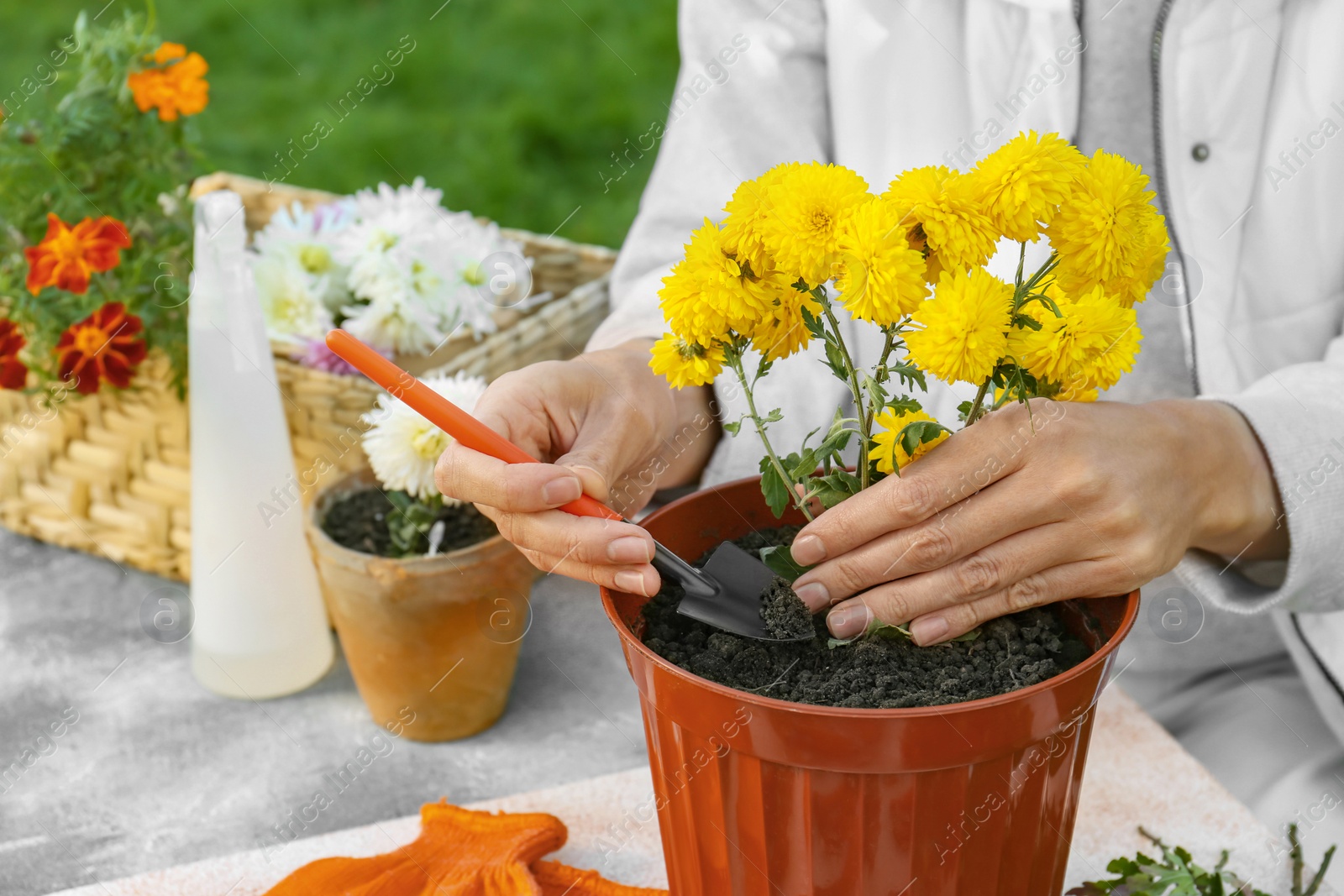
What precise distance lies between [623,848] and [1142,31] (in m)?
0.88

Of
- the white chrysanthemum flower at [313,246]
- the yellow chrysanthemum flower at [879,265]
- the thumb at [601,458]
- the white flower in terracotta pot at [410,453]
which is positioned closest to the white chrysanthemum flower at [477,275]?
the white chrysanthemum flower at [313,246]

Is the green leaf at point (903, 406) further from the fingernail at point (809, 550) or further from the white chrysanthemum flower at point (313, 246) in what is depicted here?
the white chrysanthemum flower at point (313, 246)

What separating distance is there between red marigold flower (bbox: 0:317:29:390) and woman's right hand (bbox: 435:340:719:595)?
628 mm

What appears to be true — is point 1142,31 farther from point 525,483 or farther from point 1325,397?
point 525,483

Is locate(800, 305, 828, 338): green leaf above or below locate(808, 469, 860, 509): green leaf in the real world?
above

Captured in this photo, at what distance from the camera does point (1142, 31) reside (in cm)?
109

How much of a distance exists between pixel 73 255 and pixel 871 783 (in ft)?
3.08

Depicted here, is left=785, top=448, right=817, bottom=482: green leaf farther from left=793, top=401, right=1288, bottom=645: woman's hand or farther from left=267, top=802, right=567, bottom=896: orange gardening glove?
left=267, top=802, right=567, bottom=896: orange gardening glove

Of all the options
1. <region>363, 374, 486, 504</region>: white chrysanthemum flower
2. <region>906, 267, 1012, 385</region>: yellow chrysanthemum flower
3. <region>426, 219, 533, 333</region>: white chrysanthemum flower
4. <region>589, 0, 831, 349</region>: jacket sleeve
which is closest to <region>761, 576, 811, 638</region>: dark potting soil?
<region>906, 267, 1012, 385</region>: yellow chrysanthemum flower

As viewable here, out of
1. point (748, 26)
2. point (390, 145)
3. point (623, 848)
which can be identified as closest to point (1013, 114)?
point (748, 26)

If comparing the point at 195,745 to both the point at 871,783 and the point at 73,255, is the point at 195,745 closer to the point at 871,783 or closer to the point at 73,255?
the point at 73,255

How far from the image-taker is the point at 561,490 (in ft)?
2.41

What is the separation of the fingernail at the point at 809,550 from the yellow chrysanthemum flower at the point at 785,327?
115 millimetres

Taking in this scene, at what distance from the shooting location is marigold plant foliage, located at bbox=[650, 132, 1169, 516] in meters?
0.57
